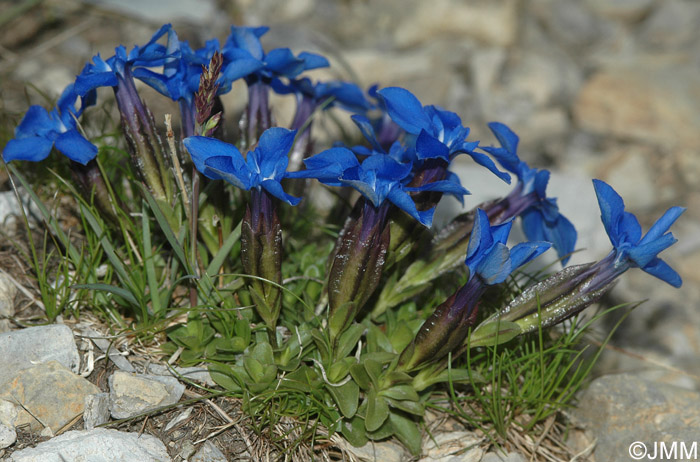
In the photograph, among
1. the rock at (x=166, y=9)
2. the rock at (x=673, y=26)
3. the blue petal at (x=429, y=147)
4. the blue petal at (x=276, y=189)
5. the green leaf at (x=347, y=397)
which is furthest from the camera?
the rock at (x=673, y=26)

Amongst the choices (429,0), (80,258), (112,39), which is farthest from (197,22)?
(80,258)

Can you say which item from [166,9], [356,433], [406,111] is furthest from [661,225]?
[166,9]

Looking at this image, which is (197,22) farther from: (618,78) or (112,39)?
(618,78)

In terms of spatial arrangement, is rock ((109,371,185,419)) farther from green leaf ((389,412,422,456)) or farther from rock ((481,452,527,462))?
rock ((481,452,527,462))

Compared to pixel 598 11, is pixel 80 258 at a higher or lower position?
higher

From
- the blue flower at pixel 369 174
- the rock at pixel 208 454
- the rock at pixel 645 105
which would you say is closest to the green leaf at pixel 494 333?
the blue flower at pixel 369 174

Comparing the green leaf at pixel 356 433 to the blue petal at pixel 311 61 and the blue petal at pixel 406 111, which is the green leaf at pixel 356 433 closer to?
the blue petal at pixel 406 111

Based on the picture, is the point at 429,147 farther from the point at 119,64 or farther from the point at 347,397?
the point at 119,64
